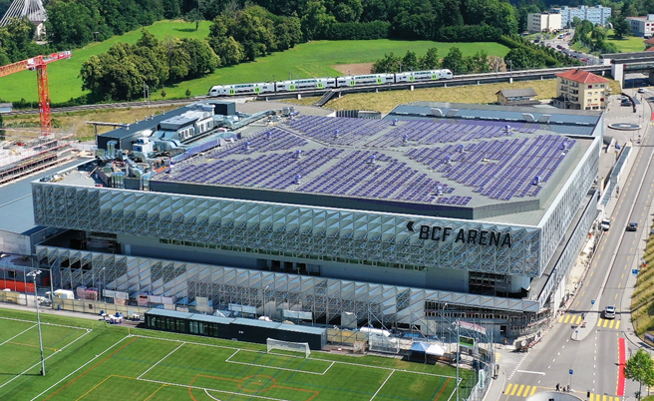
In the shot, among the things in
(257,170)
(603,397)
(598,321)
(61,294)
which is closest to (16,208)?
(61,294)

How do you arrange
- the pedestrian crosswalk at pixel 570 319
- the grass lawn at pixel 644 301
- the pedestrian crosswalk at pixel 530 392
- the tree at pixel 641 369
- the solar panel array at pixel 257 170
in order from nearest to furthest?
the tree at pixel 641 369 → the pedestrian crosswalk at pixel 530 392 → the grass lawn at pixel 644 301 → the pedestrian crosswalk at pixel 570 319 → the solar panel array at pixel 257 170

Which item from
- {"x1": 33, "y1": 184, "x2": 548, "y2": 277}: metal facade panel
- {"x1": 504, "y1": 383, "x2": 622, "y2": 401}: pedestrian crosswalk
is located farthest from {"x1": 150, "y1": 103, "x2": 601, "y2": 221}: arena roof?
{"x1": 504, "y1": 383, "x2": 622, "y2": 401}: pedestrian crosswalk

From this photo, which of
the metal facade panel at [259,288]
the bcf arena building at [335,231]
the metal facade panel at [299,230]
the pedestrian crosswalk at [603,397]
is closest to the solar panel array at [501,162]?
the bcf arena building at [335,231]

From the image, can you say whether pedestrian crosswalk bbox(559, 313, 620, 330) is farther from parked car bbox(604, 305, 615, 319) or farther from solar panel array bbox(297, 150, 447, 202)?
solar panel array bbox(297, 150, 447, 202)

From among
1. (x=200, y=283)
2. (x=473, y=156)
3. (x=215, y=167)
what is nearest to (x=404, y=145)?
(x=473, y=156)

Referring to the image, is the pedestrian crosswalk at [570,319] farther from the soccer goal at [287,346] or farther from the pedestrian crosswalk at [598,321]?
the soccer goal at [287,346]
